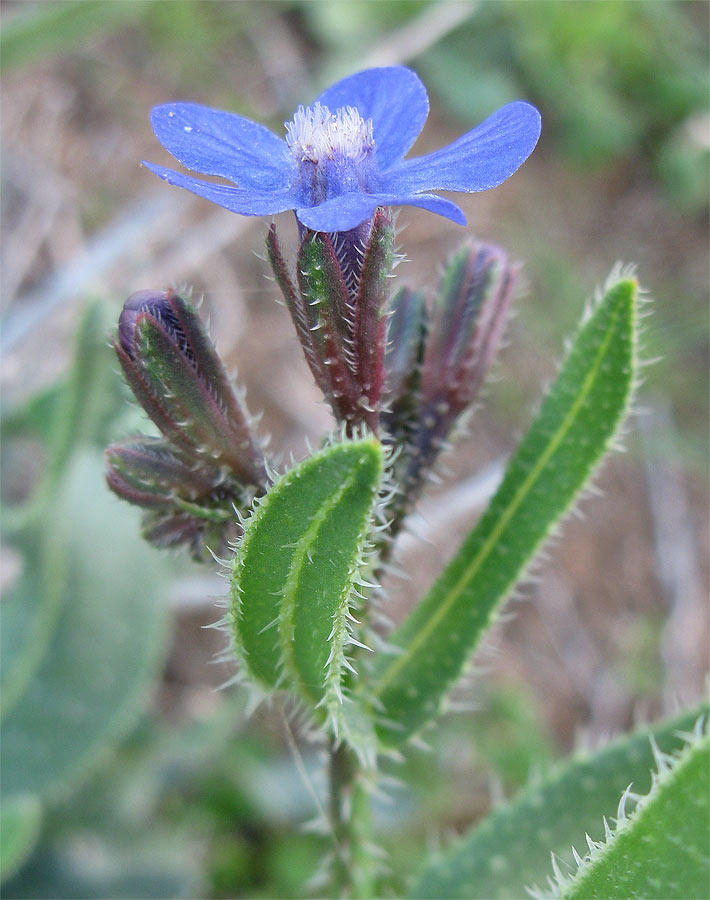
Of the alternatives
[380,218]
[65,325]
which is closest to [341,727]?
[380,218]

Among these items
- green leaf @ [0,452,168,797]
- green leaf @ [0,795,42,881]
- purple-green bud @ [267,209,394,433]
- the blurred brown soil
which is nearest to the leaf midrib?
purple-green bud @ [267,209,394,433]

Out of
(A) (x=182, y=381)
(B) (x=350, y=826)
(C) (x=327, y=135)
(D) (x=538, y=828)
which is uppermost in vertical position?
(C) (x=327, y=135)

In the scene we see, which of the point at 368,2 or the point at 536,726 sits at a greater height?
the point at 368,2

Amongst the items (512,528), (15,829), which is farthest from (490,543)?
(15,829)

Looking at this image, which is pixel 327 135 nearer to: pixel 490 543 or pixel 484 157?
pixel 484 157

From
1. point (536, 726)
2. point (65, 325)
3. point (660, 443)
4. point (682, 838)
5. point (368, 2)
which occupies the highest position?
point (368, 2)

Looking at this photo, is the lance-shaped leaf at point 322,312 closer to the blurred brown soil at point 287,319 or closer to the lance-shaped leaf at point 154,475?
the lance-shaped leaf at point 154,475

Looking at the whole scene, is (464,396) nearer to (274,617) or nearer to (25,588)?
(274,617)
